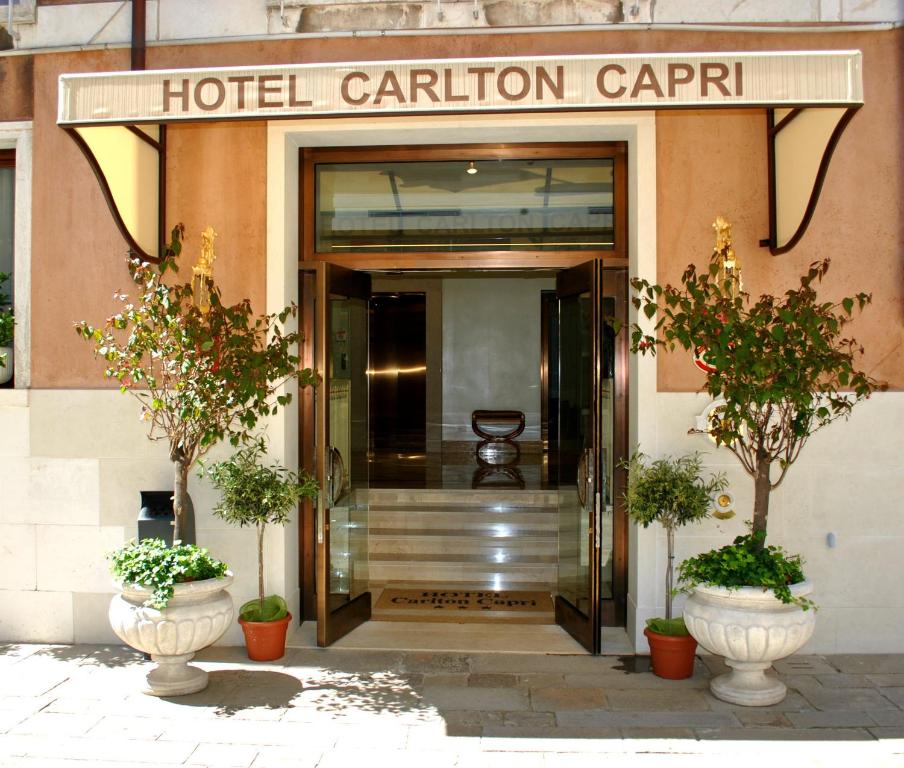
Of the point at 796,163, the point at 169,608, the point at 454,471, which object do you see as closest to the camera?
the point at 169,608

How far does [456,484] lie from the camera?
8.80 meters

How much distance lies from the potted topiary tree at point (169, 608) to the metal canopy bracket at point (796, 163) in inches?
144

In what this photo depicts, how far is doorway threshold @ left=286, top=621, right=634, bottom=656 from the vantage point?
5.37 m

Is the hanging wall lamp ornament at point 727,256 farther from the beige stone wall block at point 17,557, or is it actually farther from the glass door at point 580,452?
the beige stone wall block at point 17,557

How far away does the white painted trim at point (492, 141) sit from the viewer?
531cm

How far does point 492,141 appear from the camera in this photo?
5727 millimetres

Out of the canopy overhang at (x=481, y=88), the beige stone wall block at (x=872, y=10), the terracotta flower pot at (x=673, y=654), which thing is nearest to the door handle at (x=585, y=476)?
the terracotta flower pot at (x=673, y=654)

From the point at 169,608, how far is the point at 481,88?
9.85ft

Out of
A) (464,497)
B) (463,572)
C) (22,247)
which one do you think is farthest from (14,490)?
(464,497)

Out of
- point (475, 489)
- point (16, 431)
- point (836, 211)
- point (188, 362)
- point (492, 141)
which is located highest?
point (492, 141)

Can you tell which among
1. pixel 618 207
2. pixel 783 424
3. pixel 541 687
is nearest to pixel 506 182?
pixel 618 207

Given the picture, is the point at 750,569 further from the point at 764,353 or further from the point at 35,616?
the point at 35,616

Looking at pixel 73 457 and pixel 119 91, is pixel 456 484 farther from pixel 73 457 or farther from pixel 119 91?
pixel 119 91

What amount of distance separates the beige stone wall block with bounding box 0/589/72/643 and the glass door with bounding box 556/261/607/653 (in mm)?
3197
